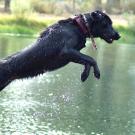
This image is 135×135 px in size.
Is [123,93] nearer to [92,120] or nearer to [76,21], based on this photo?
[92,120]

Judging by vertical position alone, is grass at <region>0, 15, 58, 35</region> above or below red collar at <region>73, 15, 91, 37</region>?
below

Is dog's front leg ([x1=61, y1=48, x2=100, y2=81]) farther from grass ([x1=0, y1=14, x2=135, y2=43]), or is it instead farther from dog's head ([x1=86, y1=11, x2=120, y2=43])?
grass ([x1=0, y1=14, x2=135, y2=43])

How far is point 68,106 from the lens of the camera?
48.9 ft

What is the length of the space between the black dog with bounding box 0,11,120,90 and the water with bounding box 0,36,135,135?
4.10ft

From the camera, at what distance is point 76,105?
15211 mm

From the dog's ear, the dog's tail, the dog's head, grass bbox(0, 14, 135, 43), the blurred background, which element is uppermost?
the dog's ear

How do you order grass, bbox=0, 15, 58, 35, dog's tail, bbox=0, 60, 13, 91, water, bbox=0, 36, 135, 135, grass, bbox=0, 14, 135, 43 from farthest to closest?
grass, bbox=0, 14, 135, 43 → grass, bbox=0, 15, 58, 35 → water, bbox=0, 36, 135, 135 → dog's tail, bbox=0, 60, 13, 91

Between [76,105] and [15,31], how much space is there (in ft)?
110

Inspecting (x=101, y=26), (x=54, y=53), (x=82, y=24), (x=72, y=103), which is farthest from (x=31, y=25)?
(x=54, y=53)

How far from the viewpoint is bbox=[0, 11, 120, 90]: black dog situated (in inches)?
349

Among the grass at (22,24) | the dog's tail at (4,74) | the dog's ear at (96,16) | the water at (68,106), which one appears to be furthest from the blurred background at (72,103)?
the grass at (22,24)

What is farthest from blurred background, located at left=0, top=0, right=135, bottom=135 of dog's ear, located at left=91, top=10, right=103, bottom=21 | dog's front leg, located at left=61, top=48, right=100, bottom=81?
dog's ear, located at left=91, top=10, right=103, bottom=21

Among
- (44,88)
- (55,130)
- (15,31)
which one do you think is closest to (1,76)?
(55,130)

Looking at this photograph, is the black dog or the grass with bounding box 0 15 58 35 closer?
the black dog
